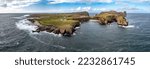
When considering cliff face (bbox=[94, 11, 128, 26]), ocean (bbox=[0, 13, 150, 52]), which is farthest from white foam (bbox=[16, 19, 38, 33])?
cliff face (bbox=[94, 11, 128, 26])

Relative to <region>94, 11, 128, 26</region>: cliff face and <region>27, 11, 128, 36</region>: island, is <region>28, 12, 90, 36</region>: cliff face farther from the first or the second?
<region>94, 11, 128, 26</region>: cliff face

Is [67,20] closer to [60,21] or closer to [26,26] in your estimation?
[60,21]

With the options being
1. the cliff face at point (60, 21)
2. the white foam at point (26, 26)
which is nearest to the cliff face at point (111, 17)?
the cliff face at point (60, 21)

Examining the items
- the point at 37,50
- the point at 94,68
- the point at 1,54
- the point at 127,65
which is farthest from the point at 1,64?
the point at 127,65

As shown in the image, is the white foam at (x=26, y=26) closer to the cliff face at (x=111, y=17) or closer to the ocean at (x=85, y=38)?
the ocean at (x=85, y=38)

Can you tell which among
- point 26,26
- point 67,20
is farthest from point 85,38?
point 26,26

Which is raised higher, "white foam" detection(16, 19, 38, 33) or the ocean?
"white foam" detection(16, 19, 38, 33)
